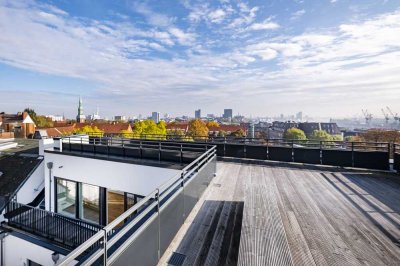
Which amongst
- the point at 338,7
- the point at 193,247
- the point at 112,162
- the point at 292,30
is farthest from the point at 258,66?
the point at 193,247

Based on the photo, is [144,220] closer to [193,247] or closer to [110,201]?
[193,247]

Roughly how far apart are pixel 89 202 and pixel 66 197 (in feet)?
6.88

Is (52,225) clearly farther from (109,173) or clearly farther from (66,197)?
(109,173)

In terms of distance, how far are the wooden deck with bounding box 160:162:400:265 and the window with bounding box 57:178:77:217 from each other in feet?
29.1

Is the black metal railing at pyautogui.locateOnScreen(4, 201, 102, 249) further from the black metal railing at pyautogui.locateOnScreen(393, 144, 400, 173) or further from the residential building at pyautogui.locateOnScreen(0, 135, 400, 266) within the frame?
the black metal railing at pyautogui.locateOnScreen(393, 144, 400, 173)

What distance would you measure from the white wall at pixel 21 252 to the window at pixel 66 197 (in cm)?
200

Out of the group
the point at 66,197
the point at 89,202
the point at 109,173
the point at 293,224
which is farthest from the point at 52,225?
the point at 293,224

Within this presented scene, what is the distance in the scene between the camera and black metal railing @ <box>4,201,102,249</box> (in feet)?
31.0

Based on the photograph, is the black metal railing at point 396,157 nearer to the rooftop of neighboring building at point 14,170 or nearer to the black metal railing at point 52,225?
the black metal railing at point 52,225

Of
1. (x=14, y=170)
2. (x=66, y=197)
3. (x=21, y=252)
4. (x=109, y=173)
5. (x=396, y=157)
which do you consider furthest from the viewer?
(x=14, y=170)

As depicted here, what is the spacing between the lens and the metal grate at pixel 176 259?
3.34 m

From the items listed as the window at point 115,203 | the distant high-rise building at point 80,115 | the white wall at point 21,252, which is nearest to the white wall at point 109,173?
the window at point 115,203

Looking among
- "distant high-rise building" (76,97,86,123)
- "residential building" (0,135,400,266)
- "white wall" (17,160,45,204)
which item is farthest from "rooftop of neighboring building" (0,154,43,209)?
"distant high-rise building" (76,97,86,123)

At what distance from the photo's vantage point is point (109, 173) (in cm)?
1053
